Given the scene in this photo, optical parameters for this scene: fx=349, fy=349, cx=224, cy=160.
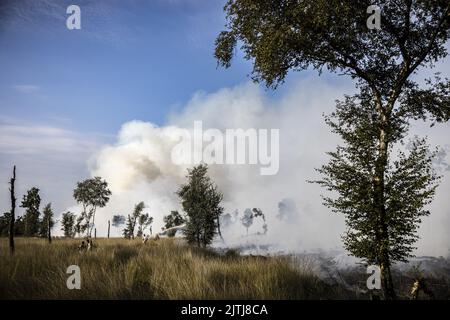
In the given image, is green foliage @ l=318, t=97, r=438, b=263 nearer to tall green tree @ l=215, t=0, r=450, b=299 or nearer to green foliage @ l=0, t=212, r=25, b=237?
tall green tree @ l=215, t=0, r=450, b=299

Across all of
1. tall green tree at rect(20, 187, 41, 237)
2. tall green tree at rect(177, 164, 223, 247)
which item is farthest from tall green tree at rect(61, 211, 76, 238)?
tall green tree at rect(177, 164, 223, 247)

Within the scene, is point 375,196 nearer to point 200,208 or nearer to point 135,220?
point 200,208

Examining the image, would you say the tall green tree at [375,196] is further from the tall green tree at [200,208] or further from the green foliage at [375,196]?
the tall green tree at [200,208]

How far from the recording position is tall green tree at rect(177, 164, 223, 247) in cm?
3538

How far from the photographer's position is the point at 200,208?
35156 millimetres

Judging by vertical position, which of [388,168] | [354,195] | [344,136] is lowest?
[354,195]

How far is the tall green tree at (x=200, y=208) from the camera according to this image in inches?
1393

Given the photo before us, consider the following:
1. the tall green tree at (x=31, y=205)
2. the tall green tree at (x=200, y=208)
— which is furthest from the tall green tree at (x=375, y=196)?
the tall green tree at (x=31, y=205)

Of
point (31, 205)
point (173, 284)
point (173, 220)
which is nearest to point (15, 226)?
point (31, 205)

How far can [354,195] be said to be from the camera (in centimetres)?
1305

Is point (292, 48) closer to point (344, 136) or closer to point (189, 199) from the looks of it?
point (344, 136)
